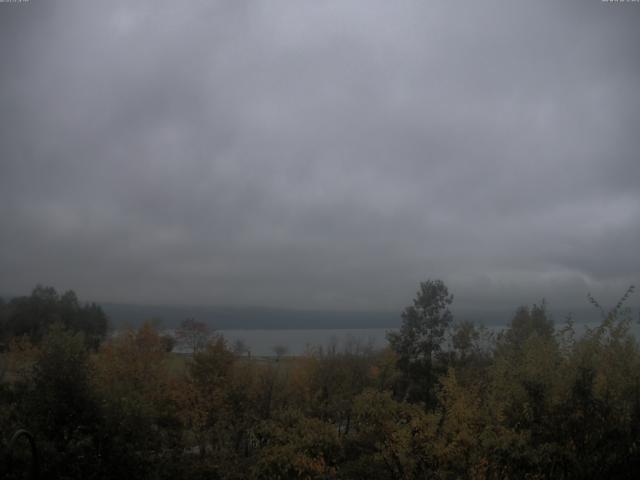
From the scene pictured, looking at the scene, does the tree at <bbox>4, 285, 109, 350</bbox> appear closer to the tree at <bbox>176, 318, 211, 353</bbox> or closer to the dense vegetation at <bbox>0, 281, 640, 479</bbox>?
the tree at <bbox>176, 318, 211, 353</bbox>

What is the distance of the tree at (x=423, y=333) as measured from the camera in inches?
1342

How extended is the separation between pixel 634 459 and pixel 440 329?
22579mm

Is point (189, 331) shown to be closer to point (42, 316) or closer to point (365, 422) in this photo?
point (42, 316)

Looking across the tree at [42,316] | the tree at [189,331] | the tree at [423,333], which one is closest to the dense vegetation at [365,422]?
the tree at [423,333]

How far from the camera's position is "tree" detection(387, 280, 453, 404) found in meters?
34.1

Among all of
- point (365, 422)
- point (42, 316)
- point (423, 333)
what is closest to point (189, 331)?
point (42, 316)

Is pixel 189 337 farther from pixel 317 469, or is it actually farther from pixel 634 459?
pixel 634 459

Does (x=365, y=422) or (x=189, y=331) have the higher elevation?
(x=189, y=331)

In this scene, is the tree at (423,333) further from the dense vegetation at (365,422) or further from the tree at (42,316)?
the tree at (42,316)

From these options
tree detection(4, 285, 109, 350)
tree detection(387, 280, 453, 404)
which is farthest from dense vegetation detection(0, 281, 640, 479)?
tree detection(4, 285, 109, 350)

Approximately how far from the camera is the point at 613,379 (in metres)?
13.7

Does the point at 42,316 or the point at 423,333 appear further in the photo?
the point at 42,316

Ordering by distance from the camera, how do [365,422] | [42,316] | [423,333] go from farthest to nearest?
[42,316]
[423,333]
[365,422]

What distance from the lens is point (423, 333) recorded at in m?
34.3
